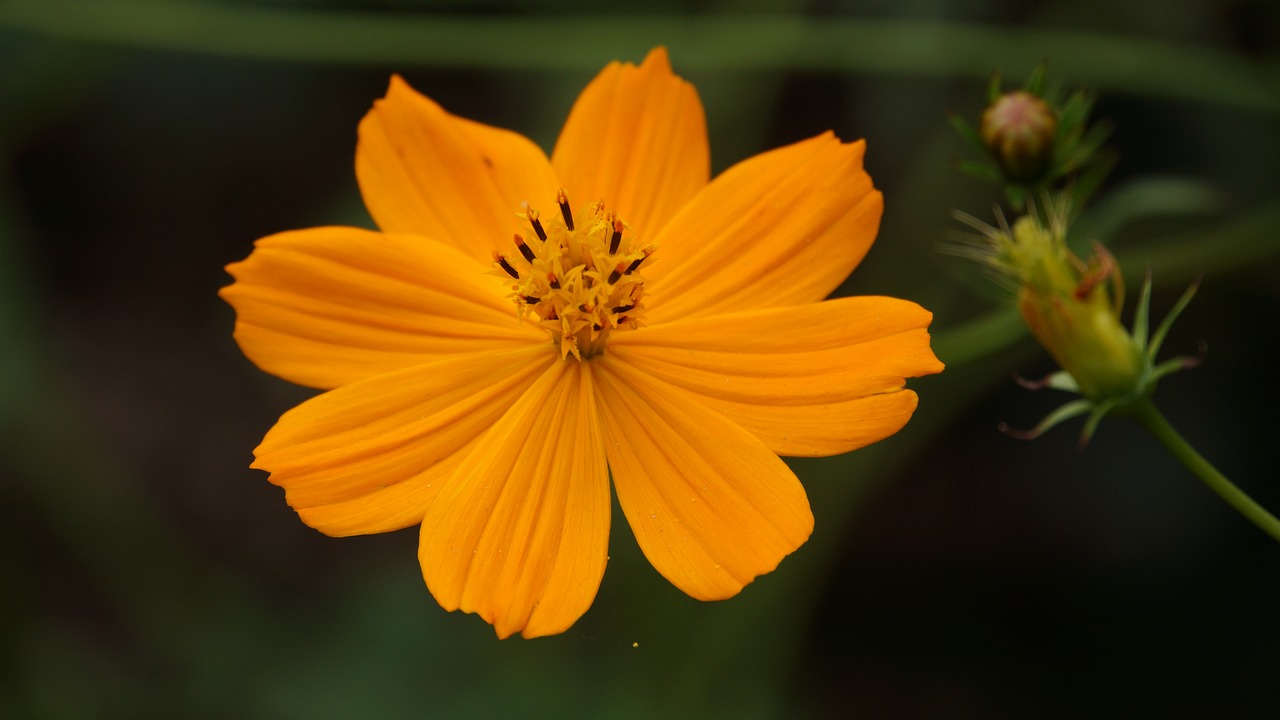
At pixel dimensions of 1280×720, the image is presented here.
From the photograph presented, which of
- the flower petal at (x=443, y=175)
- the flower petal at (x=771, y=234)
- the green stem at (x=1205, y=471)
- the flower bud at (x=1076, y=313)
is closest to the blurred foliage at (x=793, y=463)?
the flower bud at (x=1076, y=313)

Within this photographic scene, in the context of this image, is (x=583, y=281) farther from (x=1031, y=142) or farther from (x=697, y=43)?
(x=697, y=43)

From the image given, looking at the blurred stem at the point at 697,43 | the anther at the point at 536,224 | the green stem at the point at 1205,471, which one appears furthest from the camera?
the blurred stem at the point at 697,43

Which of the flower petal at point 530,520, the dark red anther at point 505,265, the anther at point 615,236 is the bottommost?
the flower petal at point 530,520

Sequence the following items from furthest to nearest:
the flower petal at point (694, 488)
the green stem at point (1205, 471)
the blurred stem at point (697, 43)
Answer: the blurred stem at point (697, 43) → the green stem at point (1205, 471) → the flower petal at point (694, 488)

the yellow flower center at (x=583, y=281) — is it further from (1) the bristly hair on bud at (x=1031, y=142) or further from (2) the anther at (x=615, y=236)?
(1) the bristly hair on bud at (x=1031, y=142)

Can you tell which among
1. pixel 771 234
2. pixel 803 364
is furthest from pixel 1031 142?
pixel 803 364

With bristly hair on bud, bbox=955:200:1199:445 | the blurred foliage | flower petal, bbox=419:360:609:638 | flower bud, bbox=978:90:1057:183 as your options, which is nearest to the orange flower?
flower petal, bbox=419:360:609:638
